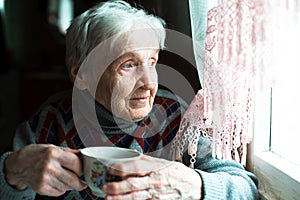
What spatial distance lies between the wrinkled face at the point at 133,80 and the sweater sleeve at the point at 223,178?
17 centimetres

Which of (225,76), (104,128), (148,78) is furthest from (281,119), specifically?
(104,128)

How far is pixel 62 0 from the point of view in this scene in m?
2.94

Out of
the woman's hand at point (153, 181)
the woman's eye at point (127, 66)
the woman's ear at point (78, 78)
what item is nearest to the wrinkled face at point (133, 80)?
the woman's eye at point (127, 66)

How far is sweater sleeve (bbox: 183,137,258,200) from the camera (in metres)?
0.91

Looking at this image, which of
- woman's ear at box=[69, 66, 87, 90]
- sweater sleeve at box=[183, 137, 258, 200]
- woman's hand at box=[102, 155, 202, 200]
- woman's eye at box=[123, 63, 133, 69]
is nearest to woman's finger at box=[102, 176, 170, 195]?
woman's hand at box=[102, 155, 202, 200]

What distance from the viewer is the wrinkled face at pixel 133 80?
41.9 inches

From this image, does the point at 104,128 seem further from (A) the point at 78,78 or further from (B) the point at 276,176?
(B) the point at 276,176

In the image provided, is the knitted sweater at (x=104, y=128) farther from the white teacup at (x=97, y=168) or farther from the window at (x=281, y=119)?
the white teacup at (x=97, y=168)

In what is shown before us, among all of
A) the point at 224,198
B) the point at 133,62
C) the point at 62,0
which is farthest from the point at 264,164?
the point at 62,0

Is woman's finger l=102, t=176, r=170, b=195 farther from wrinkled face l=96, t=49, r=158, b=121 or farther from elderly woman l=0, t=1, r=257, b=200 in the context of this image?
wrinkled face l=96, t=49, r=158, b=121

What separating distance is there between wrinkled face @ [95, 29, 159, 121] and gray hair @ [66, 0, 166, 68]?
5 centimetres

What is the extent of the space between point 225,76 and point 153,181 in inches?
9.5

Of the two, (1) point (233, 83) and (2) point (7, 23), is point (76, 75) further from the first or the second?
(2) point (7, 23)

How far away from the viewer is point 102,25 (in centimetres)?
107
